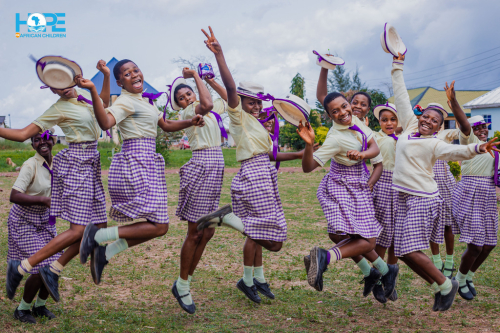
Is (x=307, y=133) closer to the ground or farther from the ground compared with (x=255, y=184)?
farther from the ground

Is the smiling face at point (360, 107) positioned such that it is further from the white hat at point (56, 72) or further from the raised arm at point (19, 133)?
the raised arm at point (19, 133)

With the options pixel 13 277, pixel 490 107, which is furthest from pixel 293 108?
pixel 490 107

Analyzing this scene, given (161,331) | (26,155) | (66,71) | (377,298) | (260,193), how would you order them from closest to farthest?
(66,71)
(161,331)
(260,193)
(377,298)
(26,155)

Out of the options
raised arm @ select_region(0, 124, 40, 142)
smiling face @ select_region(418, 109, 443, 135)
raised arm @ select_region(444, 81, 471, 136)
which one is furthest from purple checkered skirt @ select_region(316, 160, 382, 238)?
raised arm @ select_region(0, 124, 40, 142)

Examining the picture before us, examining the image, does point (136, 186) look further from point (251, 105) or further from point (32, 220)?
point (251, 105)

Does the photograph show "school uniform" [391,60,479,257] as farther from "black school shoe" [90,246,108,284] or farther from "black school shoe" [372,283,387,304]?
"black school shoe" [90,246,108,284]

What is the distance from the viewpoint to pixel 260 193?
4398 millimetres

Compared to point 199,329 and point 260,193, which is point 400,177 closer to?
point 260,193

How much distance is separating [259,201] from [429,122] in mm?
1755

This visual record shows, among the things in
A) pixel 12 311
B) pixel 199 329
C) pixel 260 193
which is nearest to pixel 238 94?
pixel 260 193

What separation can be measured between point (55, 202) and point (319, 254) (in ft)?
7.91

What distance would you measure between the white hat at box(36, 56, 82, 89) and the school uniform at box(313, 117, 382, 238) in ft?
7.34

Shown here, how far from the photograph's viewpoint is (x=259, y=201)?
4.39 m

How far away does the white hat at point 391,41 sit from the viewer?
15.7 ft
